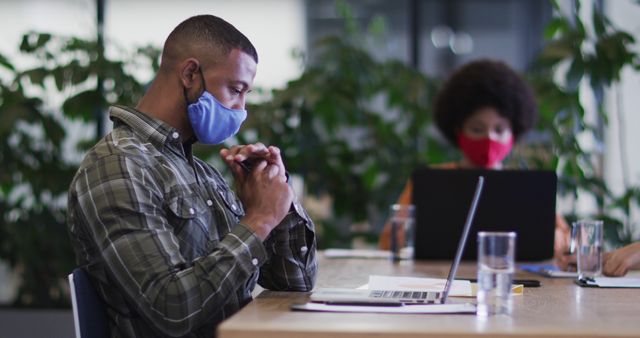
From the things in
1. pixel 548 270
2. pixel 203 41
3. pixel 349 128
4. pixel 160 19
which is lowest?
pixel 548 270

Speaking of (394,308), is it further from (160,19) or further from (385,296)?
(160,19)

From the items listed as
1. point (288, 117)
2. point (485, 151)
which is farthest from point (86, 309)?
point (288, 117)

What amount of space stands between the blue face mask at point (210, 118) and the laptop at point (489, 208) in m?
0.72

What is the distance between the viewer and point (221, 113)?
176cm

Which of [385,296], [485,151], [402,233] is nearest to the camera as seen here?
[385,296]

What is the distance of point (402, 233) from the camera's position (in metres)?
2.53

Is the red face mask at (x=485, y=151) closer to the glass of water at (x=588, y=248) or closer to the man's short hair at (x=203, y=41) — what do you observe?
the glass of water at (x=588, y=248)

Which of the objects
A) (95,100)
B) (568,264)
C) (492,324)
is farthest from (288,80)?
(492,324)

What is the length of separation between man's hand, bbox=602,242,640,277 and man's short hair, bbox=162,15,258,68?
0.93 meters

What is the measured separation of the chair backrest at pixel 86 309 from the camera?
4.95ft

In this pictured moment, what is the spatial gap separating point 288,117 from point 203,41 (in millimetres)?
1743

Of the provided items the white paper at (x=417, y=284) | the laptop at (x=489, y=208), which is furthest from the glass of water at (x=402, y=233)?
the white paper at (x=417, y=284)

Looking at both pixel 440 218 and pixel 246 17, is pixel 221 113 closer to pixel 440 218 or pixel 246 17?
pixel 440 218

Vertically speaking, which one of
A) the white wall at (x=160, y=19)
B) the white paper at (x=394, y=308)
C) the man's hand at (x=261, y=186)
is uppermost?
the white wall at (x=160, y=19)
